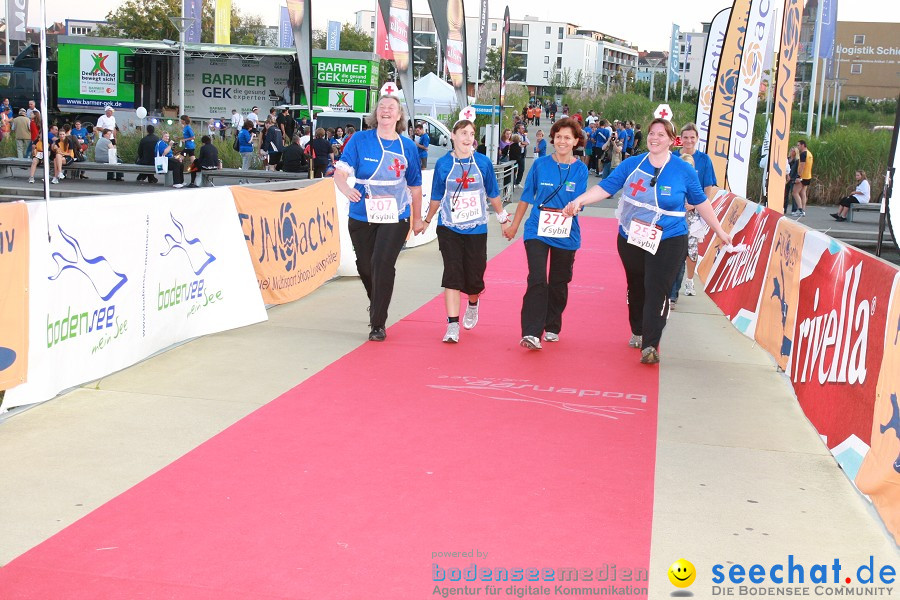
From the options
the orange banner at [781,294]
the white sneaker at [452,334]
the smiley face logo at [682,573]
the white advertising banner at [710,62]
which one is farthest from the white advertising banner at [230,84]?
the smiley face logo at [682,573]

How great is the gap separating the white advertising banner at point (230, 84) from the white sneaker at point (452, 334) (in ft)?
116

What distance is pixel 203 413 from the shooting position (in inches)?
250

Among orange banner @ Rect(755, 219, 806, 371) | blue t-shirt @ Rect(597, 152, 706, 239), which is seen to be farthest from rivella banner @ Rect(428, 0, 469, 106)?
blue t-shirt @ Rect(597, 152, 706, 239)

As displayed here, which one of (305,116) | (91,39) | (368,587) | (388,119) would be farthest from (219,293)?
(91,39)

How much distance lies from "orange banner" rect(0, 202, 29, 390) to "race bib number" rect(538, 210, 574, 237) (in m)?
4.15

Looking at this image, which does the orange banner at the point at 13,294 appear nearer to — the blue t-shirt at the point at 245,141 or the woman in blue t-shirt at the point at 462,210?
the woman in blue t-shirt at the point at 462,210

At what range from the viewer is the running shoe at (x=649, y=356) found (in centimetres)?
832

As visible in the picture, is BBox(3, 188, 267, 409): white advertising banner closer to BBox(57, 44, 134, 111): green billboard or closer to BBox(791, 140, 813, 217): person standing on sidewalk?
BBox(791, 140, 813, 217): person standing on sidewalk

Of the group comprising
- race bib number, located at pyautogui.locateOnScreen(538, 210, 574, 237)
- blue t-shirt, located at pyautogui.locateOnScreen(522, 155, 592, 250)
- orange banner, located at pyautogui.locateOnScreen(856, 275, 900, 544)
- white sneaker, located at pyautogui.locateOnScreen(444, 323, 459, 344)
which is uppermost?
blue t-shirt, located at pyautogui.locateOnScreen(522, 155, 592, 250)

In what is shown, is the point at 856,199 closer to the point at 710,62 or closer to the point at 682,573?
the point at 710,62

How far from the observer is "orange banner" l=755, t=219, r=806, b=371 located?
8008 mm

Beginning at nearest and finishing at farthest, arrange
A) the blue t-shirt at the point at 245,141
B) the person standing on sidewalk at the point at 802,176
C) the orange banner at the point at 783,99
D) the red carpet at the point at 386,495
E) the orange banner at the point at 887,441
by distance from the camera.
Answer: the red carpet at the point at 386,495 < the orange banner at the point at 887,441 < the orange banner at the point at 783,99 < the person standing on sidewalk at the point at 802,176 < the blue t-shirt at the point at 245,141

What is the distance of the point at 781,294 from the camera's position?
28.1 ft

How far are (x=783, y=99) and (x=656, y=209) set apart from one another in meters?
4.86
